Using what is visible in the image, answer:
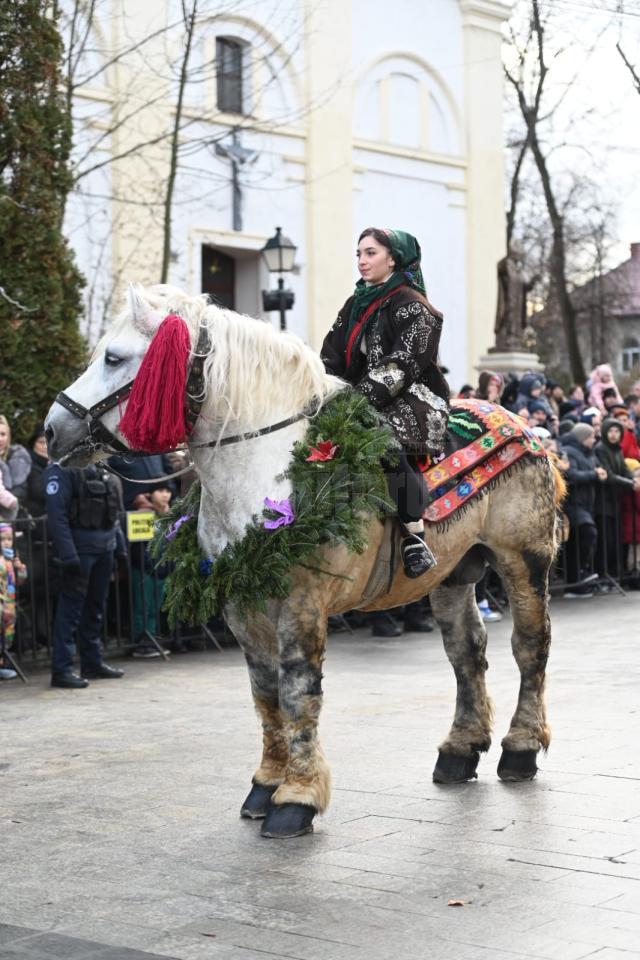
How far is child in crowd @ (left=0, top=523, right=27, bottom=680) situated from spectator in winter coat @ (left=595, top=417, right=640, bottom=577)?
7142 mm

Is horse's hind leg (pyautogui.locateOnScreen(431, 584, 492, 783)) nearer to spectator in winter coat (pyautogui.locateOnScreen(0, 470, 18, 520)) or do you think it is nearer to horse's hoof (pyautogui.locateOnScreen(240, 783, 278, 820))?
horse's hoof (pyautogui.locateOnScreen(240, 783, 278, 820))

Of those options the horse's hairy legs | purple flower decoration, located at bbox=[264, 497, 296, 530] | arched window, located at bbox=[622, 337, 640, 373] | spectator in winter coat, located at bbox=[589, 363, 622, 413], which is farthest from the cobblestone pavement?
arched window, located at bbox=[622, 337, 640, 373]

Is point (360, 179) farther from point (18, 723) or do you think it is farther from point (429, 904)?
point (429, 904)

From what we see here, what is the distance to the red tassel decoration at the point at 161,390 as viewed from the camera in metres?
5.73

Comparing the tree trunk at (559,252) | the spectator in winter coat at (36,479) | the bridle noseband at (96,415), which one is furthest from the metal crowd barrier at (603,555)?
the tree trunk at (559,252)

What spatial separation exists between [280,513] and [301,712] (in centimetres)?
83

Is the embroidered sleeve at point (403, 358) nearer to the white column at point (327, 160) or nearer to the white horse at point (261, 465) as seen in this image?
the white horse at point (261, 465)

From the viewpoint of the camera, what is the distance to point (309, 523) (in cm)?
574

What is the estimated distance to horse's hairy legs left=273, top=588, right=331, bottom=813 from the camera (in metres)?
5.80

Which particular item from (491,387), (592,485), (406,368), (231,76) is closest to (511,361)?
(231,76)

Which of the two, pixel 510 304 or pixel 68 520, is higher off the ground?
pixel 510 304

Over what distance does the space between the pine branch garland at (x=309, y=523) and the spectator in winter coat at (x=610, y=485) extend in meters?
9.75

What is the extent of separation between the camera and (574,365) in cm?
3538

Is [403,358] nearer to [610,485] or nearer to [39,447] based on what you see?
[39,447]
